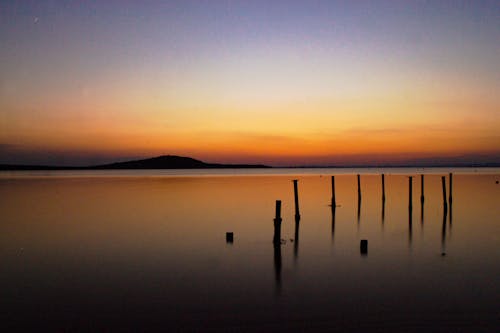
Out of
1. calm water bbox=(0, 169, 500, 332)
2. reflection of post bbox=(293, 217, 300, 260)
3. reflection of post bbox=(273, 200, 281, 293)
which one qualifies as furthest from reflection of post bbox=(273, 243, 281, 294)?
reflection of post bbox=(293, 217, 300, 260)

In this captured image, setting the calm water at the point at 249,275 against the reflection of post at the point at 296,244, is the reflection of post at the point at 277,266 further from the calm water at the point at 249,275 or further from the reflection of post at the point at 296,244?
the reflection of post at the point at 296,244

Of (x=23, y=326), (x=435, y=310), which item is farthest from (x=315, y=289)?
(x=23, y=326)

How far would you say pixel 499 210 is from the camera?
3516 cm

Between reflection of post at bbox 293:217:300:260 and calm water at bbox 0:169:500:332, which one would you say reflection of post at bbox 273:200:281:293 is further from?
reflection of post at bbox 293:217:300:260

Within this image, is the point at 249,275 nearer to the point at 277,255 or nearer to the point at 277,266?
the point at 277,266

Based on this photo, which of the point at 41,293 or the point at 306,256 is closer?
the point at 41,293

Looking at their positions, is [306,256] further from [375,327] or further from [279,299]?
[375,327]

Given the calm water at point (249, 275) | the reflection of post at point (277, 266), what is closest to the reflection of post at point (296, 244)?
the calm water at point (249, 275)

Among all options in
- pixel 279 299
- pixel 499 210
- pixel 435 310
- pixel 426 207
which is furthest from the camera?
pixel 426 207

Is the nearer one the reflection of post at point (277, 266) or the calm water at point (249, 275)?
the calm water at point (249, 275)

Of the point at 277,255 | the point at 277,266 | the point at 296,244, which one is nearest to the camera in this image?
the point at 277,266

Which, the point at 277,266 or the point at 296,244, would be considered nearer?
the point at 277,266

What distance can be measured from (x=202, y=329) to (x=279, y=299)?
→ 2.85 metres

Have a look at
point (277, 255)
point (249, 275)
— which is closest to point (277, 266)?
point (249, 275)
